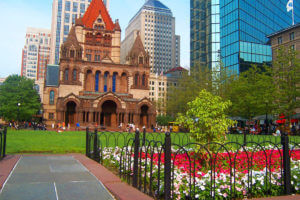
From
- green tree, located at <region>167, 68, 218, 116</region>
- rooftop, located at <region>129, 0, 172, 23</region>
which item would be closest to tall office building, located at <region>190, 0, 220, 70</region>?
green tree, located at <region>167, 68, 218, 116</region>

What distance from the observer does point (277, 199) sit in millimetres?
5090

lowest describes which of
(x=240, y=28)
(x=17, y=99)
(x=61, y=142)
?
(x=61, y=142)

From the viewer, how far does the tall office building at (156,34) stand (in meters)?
165

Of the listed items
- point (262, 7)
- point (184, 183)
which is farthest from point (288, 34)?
point (184, 183)

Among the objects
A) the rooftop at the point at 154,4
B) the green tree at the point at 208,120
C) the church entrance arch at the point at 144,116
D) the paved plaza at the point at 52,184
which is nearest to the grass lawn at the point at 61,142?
the green tree at the point at 208,120

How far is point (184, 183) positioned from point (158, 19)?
173 m

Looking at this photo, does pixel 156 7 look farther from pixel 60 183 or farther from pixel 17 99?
pixel 60 183

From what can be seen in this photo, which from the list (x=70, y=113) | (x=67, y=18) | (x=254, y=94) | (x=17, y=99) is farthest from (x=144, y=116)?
(x=67, y=18)

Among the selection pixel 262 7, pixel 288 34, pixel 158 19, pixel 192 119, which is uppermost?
pixel 158 19

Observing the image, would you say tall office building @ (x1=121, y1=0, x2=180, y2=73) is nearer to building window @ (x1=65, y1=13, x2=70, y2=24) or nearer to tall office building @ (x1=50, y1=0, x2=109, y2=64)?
tall office building @ (x1=50, y1=0, x2=109, y2=64)

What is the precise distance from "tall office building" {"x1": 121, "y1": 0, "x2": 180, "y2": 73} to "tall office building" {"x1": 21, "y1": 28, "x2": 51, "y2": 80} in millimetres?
51115

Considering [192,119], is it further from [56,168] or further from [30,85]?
[30,85]

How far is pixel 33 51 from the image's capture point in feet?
565

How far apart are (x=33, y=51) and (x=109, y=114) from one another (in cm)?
14144
